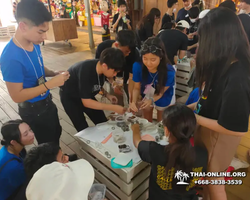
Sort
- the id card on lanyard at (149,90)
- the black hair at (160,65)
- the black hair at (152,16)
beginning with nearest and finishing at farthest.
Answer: the black hair at (160,65) < the id card on lanyard at (149,90) < the black hair at (152,16)

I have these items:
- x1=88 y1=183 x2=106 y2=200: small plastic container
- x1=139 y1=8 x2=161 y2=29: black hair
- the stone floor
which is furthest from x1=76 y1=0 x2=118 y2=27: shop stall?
x1=88 y1=183 x2=106 y2=200: small plastic container

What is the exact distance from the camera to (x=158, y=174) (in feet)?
3.51

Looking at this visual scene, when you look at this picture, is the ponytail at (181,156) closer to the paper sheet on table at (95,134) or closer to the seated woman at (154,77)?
the paper sheet on table at (95,134)

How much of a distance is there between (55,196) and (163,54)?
1.31 metres

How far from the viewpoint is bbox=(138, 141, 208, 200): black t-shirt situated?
1.04 m

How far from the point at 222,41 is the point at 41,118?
Result: 1.25 meters

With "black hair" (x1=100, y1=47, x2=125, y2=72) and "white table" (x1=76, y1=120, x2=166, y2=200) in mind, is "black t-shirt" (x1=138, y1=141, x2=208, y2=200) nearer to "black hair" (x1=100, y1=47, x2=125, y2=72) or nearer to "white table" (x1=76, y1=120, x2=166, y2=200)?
"white table" (x1=76, y1=120, x2=166, y2=200)

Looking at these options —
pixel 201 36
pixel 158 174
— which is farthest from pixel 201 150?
pixel 201 36

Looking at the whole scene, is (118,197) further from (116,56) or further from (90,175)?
(116,56)

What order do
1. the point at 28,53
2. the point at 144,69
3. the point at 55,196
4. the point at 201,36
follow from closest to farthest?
the point at 55,196, the point at 201,36, the point at 28,53, the point at 144,69

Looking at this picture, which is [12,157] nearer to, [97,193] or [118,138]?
[97,193]

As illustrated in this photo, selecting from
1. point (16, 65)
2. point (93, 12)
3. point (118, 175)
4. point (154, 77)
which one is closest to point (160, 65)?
point (154, 77)

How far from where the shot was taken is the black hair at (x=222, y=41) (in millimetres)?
875

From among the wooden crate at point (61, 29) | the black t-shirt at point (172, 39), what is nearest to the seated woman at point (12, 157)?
the black t-shirt at point (172, 39)
